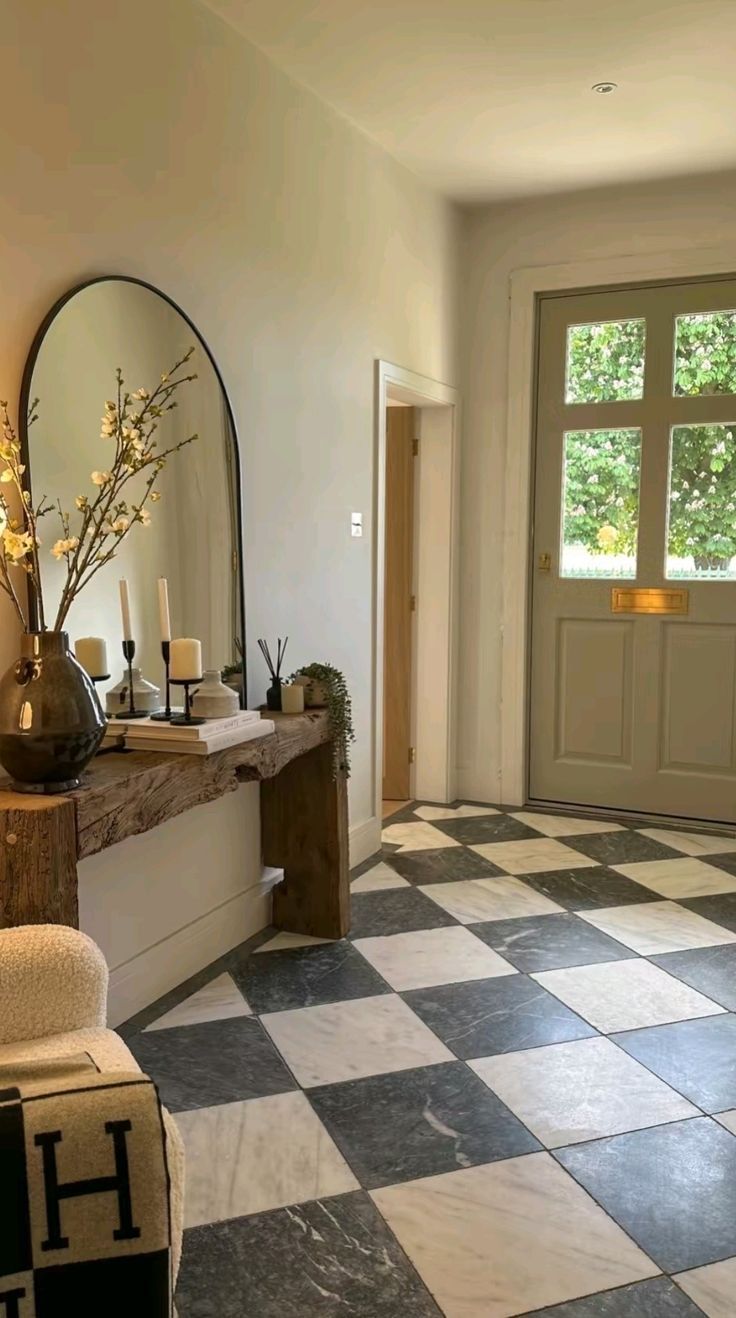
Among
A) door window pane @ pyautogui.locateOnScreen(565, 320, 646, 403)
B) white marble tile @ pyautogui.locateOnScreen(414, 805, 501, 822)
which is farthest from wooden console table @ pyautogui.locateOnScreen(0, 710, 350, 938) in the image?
door window pane @ pyautogui.locateOnScreen(565, 320, 646, 403)

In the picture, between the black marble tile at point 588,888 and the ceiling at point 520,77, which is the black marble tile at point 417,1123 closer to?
the black marble tile at point 588,888

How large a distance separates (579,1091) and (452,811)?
95.3 inches

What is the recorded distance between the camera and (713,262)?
4172mm

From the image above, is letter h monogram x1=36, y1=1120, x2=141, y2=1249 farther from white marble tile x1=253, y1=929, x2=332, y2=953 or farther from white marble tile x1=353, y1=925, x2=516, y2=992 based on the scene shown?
white marble tile x1=253, y1=929, x2=332, y2=953

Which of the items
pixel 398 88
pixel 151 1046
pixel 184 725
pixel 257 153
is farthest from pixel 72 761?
pixel 398 88

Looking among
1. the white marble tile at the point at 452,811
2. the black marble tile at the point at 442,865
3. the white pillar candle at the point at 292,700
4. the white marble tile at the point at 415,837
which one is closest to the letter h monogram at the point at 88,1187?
the white pillar candle at the point at 292,700

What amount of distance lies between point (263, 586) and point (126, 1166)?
2.30 m

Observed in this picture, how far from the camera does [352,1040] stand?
251cm

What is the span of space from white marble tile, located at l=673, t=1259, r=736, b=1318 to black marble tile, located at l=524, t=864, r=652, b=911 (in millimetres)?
1747

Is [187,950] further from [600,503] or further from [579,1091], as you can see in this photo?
[600,503]

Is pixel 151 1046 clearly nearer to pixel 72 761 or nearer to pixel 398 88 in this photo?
pixel 72 761

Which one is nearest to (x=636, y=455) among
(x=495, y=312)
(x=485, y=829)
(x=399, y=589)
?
(x=495, y=312)

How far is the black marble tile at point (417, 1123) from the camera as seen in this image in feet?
6.61

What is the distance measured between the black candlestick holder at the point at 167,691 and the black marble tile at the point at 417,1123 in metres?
0.94
